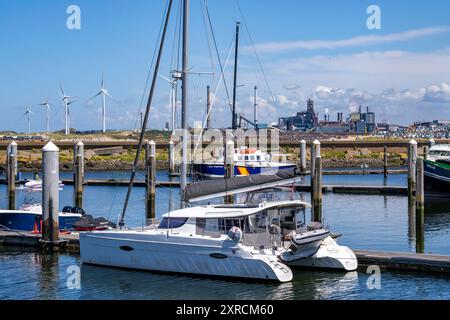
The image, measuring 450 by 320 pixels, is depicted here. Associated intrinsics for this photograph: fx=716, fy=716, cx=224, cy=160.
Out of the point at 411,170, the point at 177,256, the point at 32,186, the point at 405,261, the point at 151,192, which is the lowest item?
the point at 405,261

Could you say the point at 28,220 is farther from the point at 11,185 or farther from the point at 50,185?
the point at 11,185

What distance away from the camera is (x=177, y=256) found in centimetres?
2481

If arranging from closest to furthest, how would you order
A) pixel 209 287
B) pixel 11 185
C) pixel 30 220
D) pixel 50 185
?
1. pixel 209 287
2. pixel 50 185
3. pixel 30 220
4. pixel 11 185

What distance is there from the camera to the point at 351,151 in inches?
4764

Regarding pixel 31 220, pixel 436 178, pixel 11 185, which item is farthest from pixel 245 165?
pixel 31 220

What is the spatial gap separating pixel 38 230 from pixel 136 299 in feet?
40.5

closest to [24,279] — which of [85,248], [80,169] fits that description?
[85,248]

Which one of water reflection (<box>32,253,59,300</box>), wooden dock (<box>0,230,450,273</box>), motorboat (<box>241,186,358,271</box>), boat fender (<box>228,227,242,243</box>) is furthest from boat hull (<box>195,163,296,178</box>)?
boat fender (<box>228,227,242,243</box>)

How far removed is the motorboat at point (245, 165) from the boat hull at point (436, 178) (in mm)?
15047

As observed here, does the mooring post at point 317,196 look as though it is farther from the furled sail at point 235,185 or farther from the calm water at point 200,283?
the furled sail at point 235,185

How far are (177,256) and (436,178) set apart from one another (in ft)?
106

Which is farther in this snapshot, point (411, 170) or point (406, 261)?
point (411, 170)
